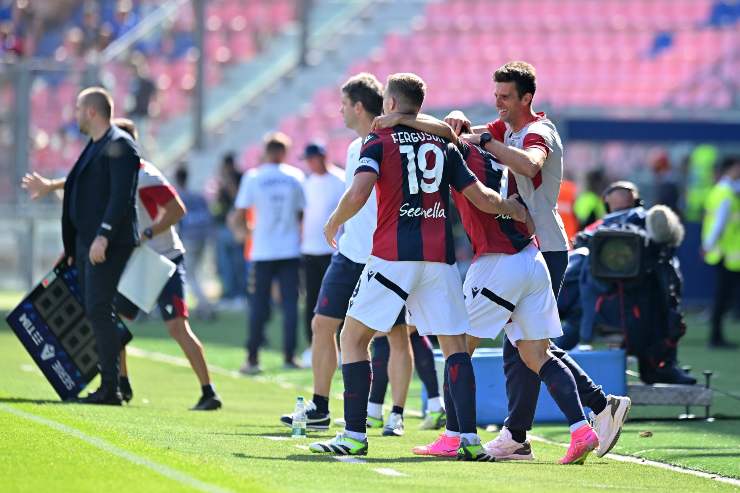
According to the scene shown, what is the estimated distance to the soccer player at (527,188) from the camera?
877cm

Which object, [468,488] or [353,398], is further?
[353,398]

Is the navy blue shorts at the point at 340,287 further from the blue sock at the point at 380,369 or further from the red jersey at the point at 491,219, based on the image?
the red jersey at the point at 491,219

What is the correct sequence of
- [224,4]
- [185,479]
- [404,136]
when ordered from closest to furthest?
[185,479], [404,136], [224,4]

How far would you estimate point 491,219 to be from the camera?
9.02m

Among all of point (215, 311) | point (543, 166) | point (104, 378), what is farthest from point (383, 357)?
point (215, 311)

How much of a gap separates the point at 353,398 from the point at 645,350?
3881mm

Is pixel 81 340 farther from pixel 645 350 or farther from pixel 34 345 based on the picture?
pixel 645 350

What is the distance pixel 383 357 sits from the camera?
11.4 meters

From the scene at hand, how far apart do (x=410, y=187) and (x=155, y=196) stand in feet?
12.4

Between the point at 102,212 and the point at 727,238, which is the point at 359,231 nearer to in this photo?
the point at 102,212

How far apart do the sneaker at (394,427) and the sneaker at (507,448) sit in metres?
1.23

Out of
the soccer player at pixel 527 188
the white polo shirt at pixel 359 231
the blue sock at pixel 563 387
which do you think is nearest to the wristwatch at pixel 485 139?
the soccer player at pixel 527 188

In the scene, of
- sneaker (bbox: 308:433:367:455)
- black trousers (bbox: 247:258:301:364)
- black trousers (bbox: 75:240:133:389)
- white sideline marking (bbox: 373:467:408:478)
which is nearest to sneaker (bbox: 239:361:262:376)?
black trousers (bbox: 247:258:301:364)

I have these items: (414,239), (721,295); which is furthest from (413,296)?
(721,295)
